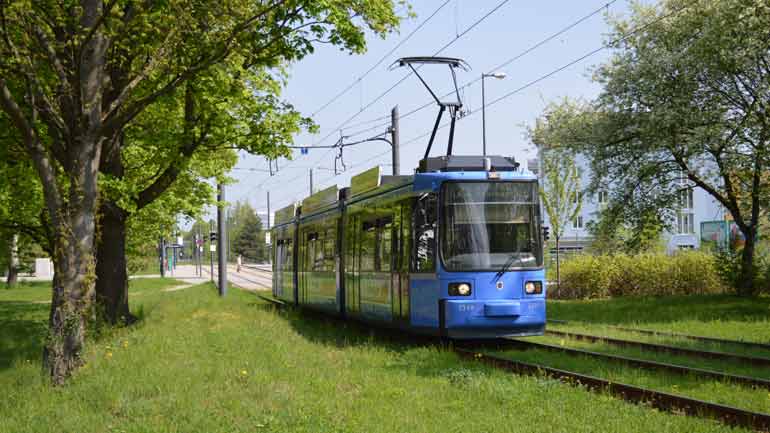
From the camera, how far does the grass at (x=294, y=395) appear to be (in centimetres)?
757

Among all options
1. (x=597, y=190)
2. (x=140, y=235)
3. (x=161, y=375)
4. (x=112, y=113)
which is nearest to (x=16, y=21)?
(x=112, y=113)

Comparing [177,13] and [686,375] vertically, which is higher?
[177,13]

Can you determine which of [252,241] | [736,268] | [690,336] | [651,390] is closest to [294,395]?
[651,390]

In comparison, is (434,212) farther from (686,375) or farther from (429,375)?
(686,375)

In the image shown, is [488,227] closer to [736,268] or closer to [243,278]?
[736,268]

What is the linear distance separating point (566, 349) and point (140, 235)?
67.6ft

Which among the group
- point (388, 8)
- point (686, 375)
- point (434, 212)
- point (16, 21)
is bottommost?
point (686, 375)

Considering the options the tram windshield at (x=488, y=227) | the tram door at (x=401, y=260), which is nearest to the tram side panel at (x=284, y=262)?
the tram door at (x=401, y=260)

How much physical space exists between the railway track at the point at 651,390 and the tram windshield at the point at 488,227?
1.46 meters

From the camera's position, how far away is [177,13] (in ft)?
39.3

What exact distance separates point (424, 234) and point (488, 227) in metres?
1.02

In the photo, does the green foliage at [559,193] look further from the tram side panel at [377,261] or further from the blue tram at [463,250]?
the blue tram at [463,250]

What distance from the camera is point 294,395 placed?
29.1 ft

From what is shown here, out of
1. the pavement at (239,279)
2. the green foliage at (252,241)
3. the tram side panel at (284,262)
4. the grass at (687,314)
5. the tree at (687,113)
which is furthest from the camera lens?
the green foliage at (252,241)
